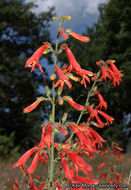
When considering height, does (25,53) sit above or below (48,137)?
above

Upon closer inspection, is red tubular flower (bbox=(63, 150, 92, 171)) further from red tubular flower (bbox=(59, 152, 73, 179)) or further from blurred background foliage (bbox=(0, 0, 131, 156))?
blurred background foliage (bbox=(0, 0, 131, 156))

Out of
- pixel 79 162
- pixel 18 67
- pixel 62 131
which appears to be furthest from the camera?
pixel 18 67

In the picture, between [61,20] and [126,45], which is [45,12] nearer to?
[126,45]

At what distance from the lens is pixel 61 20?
1.65 m

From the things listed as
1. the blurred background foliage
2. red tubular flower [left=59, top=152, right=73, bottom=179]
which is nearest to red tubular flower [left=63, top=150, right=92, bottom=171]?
red tubular flower [left=59, top=152, right=73, bottom=179]

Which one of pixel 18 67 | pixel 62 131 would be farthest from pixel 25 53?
pixel 62 131

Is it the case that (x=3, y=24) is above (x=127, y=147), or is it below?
above

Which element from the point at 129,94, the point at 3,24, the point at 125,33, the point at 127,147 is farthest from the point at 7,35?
the point at 127,147

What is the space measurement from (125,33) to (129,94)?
4177 millimetres

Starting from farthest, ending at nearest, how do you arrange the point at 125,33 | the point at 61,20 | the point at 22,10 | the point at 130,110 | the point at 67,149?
the point at 130,110, the point at 22,10, the point at 125,33, the point at 61,20, the point at 67,149

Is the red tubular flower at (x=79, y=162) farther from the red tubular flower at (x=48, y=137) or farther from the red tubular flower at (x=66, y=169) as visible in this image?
the red tubular flower at (x=48, y=137)

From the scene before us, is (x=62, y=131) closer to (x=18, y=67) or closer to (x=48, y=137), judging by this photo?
(x=48, y=137)

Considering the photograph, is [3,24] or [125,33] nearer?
[125,33]

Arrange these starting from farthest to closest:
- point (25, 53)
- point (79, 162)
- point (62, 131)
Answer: point (25, 53) → point (62, 131) → point (79, 162)
